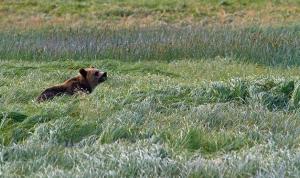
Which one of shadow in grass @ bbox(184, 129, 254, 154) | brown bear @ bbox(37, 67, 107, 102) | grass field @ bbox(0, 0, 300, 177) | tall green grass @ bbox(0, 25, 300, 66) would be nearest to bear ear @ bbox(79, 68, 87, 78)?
brown bear @ bbox(37, 67, 107, 102)

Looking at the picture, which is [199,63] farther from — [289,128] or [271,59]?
[289,128]

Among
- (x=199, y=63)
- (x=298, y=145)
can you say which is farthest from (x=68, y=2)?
(x=298, y=145)

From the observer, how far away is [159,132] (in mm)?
6055

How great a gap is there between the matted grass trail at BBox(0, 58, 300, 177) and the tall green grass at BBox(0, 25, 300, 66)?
669 cm

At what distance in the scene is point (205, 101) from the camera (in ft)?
25.2

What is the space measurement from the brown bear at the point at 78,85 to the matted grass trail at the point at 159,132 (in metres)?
0.30

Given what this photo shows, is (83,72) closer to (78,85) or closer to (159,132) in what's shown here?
(78,85)

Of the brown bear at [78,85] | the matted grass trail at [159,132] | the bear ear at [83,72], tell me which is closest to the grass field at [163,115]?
the matted grass trail at [159,132]

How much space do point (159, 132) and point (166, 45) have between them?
10434mm

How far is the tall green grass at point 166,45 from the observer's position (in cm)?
1534

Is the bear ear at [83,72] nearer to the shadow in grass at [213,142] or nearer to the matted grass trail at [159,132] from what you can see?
the matted grass trail at [159,132]

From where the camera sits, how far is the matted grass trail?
490 cm

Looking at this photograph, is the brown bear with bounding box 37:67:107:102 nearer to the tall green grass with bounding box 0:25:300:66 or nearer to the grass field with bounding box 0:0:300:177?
the grass field with bounding box 0:0:300:177

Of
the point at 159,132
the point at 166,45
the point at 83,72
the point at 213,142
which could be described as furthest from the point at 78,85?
the point at 166,45
